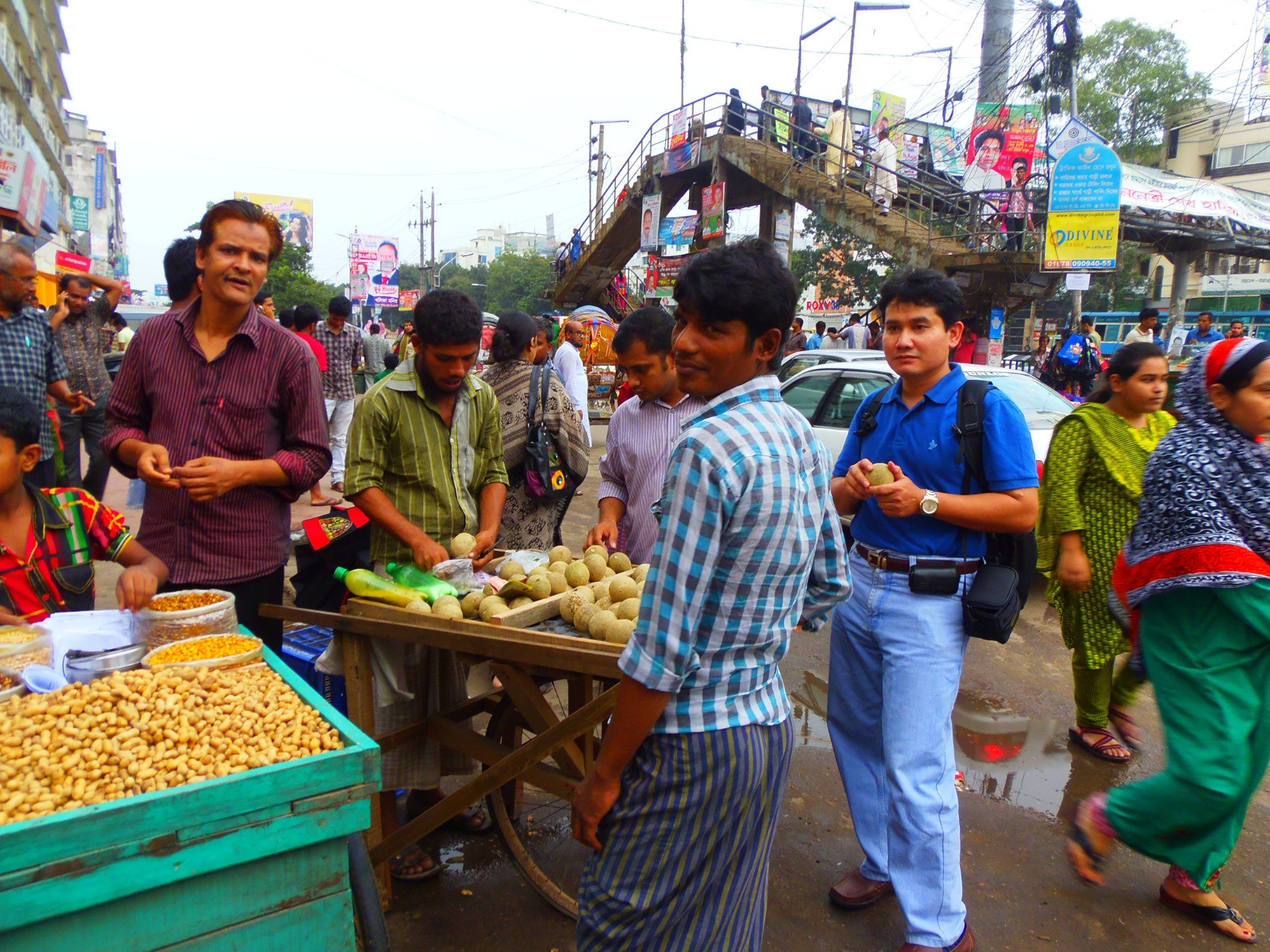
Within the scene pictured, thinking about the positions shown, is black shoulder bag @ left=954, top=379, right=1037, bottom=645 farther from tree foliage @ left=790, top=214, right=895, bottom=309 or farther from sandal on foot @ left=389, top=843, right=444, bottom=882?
tree foliage @ left=790, top=214, right=895, bottom=309

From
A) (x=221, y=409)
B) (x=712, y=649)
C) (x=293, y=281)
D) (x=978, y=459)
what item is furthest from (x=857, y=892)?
(x=293, y=281)

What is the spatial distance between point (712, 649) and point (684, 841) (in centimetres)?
39

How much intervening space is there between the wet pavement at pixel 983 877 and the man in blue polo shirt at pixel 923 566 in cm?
41

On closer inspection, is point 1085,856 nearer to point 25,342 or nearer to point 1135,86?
point 25,342

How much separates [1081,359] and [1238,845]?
11505 mm

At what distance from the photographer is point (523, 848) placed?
2824mm

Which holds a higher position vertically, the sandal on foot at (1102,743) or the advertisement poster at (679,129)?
the advertisement poster at (679,129)

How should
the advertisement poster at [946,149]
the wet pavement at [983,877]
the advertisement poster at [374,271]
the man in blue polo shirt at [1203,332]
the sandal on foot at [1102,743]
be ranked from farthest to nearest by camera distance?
the advertisement poster at [374,271] → the advertisement poster at [946,149] → the man in blue polo shirt at [1203,332] → the sandal on foot at [1102,743] → the wet pavement at [983,877]

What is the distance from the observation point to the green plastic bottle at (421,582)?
250 cm

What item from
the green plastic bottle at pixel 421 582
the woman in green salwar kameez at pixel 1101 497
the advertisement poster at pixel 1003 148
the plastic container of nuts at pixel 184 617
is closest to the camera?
the plastic container of nuts at pixel 184 617

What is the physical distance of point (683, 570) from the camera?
1.45 metres

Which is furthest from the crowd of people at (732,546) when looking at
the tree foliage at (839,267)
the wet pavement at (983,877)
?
the tree foliage at (839,267)

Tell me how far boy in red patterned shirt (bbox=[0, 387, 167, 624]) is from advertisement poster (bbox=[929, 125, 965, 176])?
2417 centimetres

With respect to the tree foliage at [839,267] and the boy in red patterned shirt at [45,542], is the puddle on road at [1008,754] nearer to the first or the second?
the boy in red patterned shirt at [45,542]
